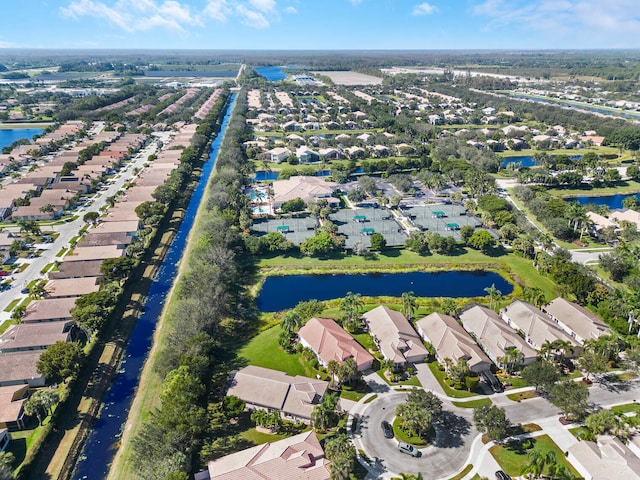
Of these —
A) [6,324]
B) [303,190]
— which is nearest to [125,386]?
[6,324]

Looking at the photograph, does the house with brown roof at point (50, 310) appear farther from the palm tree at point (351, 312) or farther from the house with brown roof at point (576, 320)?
the house with brown roof at point (576, 320)

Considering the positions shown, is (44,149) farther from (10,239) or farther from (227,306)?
(227,306)

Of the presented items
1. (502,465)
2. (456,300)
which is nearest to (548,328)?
(456,300)

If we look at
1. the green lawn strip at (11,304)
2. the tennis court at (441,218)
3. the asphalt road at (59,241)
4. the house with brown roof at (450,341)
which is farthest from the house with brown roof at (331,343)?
the asphalt road at (59,241)

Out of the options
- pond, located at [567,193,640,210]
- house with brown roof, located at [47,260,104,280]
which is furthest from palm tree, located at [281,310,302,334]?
pond, located at [567,193,640,210]

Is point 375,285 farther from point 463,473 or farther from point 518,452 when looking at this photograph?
point 463,473
